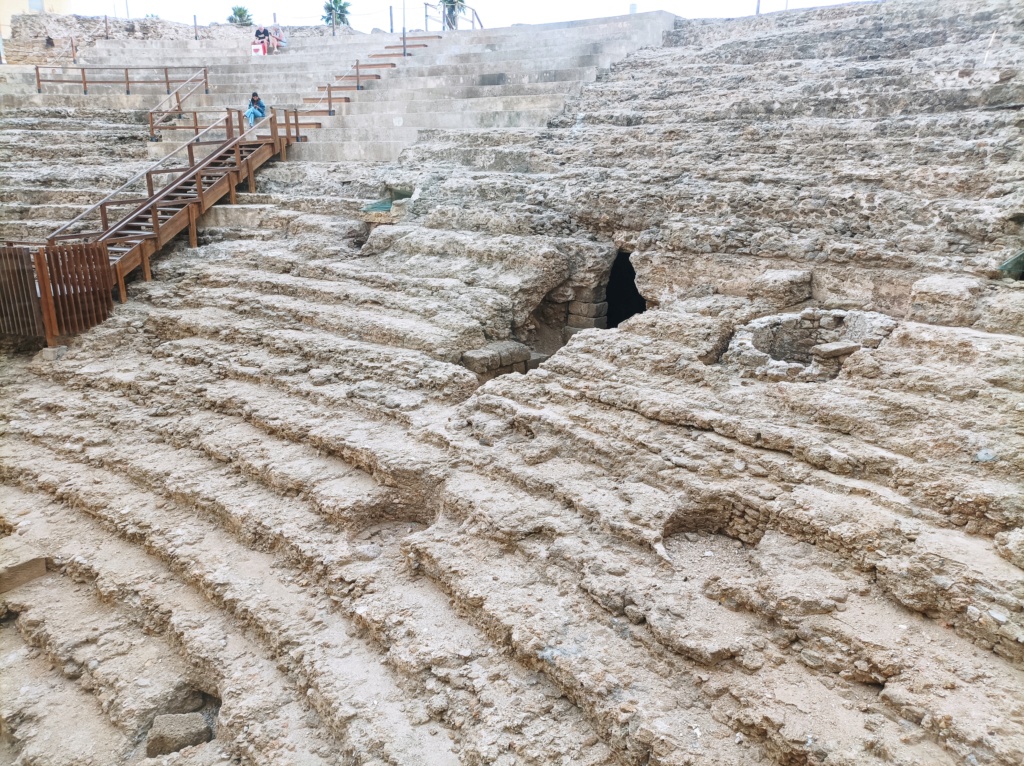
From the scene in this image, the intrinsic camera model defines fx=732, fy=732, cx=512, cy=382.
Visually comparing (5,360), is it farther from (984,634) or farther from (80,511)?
(984,634)

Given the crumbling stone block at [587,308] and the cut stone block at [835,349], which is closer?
the cut stone block at [835,349]

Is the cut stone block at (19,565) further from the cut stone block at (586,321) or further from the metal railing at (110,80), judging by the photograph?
the metal railing at (110,80)

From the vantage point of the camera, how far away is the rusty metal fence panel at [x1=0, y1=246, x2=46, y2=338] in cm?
779

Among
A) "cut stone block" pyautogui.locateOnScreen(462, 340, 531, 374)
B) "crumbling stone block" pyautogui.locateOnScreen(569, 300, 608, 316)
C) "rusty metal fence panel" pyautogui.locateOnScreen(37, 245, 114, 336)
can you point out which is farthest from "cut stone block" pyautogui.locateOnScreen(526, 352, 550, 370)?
"rusty metal fence panel" pyautogui.locateOnScreen(37, 245, 114, 336)

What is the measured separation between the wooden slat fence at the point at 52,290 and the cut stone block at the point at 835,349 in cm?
746

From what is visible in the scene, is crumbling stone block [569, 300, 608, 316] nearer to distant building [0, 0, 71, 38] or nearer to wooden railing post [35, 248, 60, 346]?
wooden railing post [35, 248, 60, 346]

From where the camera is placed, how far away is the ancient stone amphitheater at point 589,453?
3.41 m

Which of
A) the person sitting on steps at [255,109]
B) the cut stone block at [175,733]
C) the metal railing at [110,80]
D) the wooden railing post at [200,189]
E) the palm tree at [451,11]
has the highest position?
the palm tree at [451,11]

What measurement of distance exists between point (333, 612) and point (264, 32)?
16292 mm

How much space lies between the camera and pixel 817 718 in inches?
120

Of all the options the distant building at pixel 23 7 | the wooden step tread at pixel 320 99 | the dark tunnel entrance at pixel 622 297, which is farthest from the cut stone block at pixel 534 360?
the distant building at pixel 23 7

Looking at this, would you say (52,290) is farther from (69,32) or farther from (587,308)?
(69,32)

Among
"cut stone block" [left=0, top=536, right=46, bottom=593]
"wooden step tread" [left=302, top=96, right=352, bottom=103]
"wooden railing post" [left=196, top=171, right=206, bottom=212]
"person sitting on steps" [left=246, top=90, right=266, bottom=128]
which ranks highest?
"wooden step tread" [left=302, top=96, right=352, bottom=103]

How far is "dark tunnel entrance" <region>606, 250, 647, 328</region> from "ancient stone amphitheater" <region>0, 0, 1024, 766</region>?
32mm
